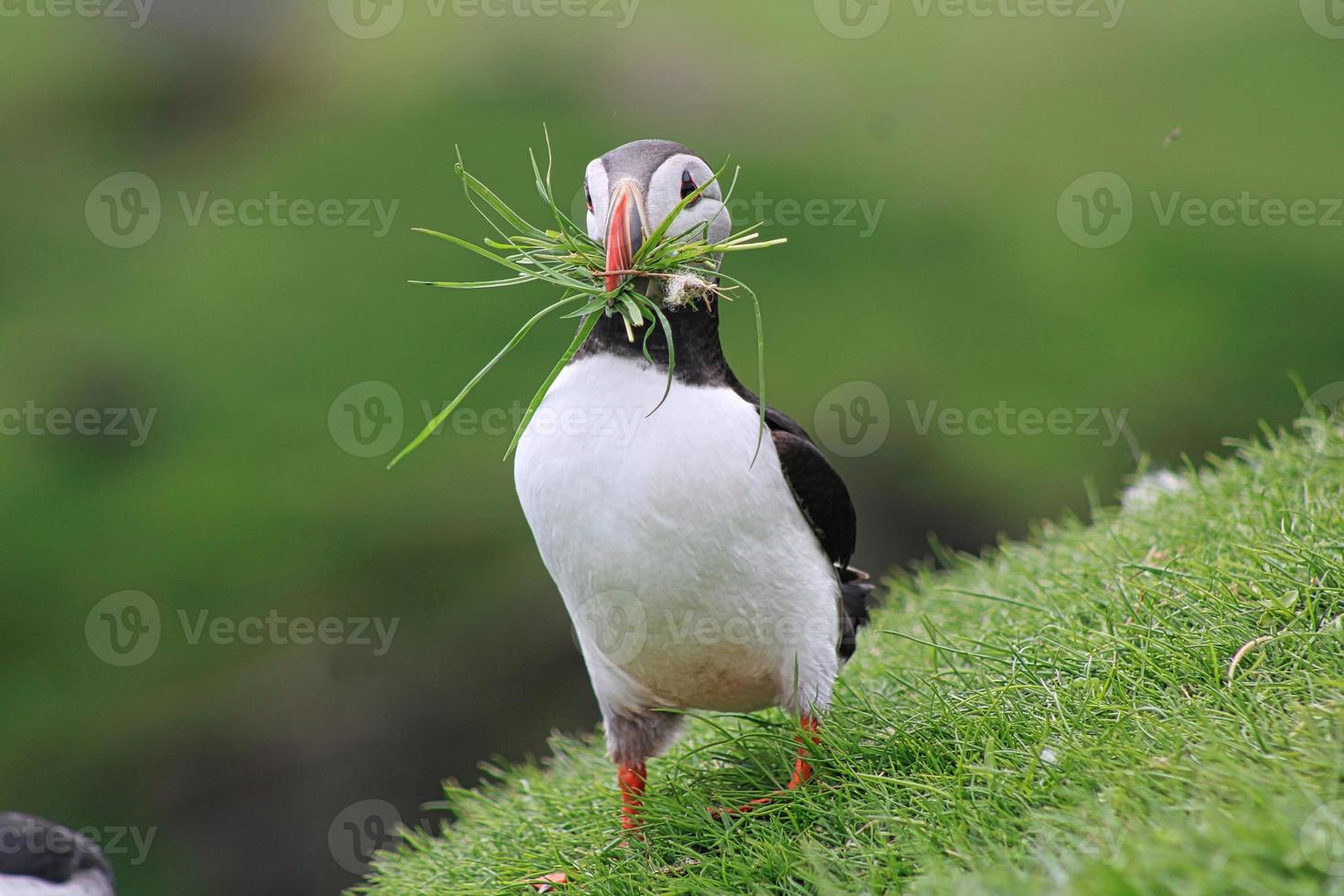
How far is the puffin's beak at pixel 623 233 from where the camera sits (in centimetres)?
296

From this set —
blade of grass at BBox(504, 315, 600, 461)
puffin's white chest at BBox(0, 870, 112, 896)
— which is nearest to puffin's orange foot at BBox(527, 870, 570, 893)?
blade of grass at BBox(504, 315, 600, 461)

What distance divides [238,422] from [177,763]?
8.33 feet

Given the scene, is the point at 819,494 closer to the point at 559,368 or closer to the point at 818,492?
the point at 818,492

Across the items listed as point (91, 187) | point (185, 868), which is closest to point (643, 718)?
point (185, 868)

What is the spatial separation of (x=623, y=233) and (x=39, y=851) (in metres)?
4.29

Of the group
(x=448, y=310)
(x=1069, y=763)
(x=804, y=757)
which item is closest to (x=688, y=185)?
(x=804, y=757)

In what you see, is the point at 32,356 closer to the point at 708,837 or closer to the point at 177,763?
the point at 177,763

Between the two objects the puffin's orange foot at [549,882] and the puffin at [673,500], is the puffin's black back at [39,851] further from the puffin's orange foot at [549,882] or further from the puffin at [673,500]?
the puffin at [673,500]

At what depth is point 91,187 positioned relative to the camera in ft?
33.7

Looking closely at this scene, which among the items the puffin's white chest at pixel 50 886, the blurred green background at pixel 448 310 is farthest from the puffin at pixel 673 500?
the blurred green background at pixel 448 310

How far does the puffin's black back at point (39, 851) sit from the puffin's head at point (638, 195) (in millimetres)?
4146

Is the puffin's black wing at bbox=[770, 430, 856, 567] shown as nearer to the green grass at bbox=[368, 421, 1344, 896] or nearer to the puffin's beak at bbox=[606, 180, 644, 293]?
the green grass at bbox=[368, 421, 1344, 896]

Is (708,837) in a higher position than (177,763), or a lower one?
higher

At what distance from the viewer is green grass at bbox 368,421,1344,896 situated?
2180 millimetres
